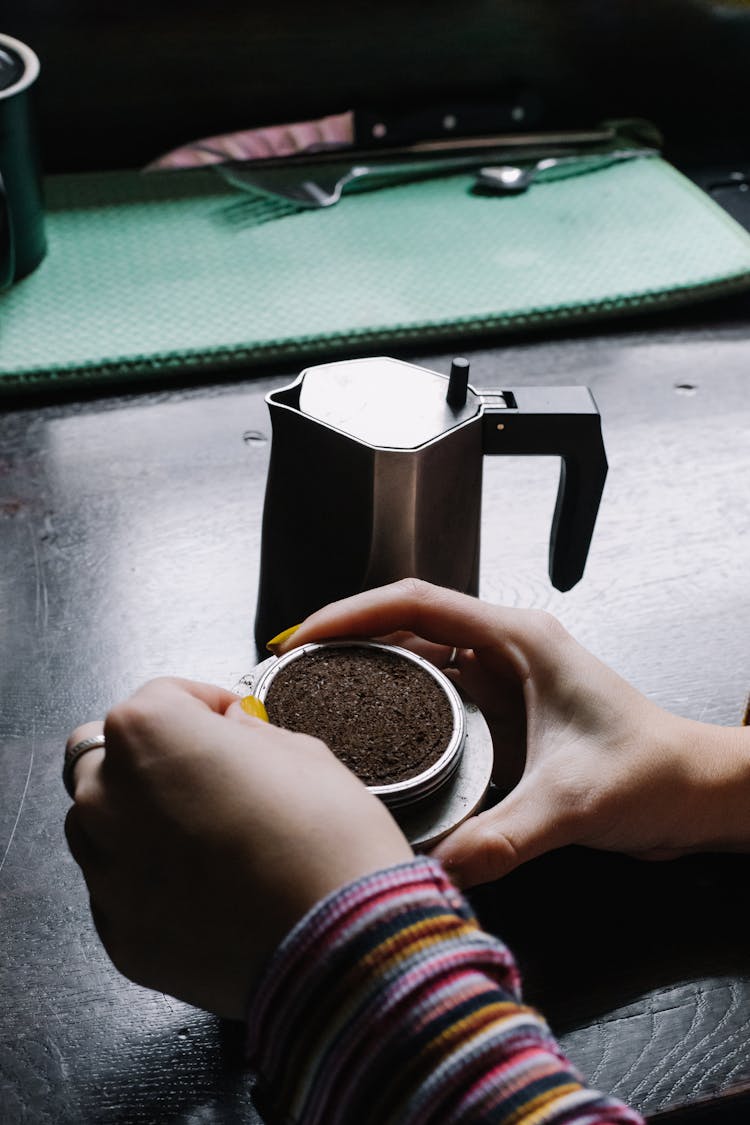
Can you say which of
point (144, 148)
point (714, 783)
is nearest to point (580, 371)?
point (714, 783)

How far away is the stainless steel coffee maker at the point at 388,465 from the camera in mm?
531

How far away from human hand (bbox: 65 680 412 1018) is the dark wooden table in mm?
70

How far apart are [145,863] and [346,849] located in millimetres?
77

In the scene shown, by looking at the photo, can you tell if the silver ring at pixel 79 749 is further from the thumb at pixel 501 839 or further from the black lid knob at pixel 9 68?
the black lid knob at pixel 9 68

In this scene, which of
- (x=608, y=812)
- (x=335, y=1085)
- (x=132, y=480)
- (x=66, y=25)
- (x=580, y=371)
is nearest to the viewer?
(x=335, y=1085)

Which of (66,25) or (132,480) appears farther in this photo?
(66,25)

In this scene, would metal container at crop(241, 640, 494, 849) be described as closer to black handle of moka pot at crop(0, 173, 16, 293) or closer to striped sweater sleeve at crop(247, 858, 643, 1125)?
striped sweater sleeve at crop(247, 858, 643, 1125)

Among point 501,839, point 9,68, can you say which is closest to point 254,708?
point 501,839

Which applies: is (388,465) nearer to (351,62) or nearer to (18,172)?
(18,172)

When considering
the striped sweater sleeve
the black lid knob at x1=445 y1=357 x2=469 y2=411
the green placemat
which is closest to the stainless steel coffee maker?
the black lid knob at x1=445 y1=357 x2=469 y2=411

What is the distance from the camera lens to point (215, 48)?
46.9 inches

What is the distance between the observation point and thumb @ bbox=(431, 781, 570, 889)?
0.45 m

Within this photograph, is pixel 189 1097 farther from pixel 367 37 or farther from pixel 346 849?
pixel 367 37

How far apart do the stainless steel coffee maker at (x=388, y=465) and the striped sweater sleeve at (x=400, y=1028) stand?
0.21 metres
